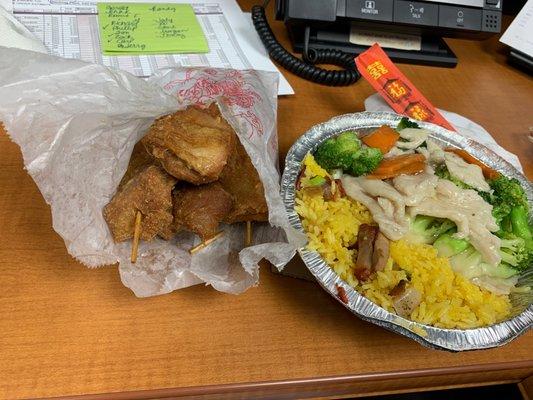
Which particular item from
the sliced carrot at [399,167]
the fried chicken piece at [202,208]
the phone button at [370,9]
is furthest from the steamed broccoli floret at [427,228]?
the phone button at [370,9]

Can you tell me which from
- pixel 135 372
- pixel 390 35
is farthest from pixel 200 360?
pixel 390 35

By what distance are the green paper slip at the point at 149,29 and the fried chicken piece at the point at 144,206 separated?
604 millimetres

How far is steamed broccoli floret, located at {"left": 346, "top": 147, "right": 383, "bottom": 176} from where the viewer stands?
998 mm

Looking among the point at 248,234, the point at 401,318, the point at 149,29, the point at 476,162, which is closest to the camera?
the point at 401,318

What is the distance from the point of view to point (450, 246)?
3.01ft

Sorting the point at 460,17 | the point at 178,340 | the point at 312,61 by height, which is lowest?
the point at 178,340

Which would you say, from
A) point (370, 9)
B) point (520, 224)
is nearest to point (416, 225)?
point (520, 224)

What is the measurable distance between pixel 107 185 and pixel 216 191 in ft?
0.64

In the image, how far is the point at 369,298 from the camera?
0.83m

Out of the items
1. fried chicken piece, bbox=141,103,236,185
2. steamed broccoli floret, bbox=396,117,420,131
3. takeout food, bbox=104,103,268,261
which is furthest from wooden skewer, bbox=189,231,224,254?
steamed broccoli floret, bbox=396,117,420,131

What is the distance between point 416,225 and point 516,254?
20cm

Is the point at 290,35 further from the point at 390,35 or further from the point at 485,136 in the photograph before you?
the point at 485,136

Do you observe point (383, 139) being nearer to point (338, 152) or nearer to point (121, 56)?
point (338, 152)

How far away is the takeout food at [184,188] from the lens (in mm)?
820
